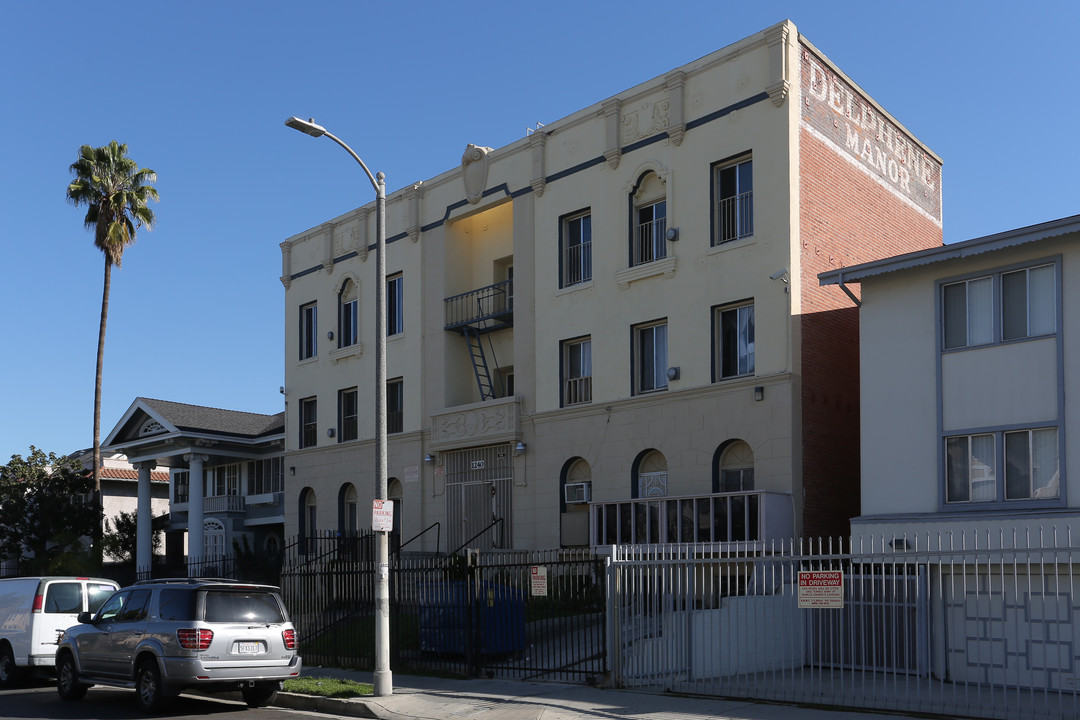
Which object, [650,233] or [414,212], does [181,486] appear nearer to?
[414,212]

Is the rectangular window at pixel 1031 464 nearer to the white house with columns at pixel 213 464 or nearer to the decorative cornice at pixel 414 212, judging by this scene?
the decorative cornice at pixel 414 212

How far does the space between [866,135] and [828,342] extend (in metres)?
5.76

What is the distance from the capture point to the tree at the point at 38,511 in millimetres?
42625

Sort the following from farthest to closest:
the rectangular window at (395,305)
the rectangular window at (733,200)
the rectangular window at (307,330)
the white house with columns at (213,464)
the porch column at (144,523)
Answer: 1. the porch column at (144,523)
2. the white house with columns at (213,464)
3. the rectangular window at (307,330)
4. the rectangular window at (395,305)
5. the rectangular window at (733,200)

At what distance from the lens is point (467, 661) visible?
18.4m

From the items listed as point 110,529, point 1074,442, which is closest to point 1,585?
point 1074,442

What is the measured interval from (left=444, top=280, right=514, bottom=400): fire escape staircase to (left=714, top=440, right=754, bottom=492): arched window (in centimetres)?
796

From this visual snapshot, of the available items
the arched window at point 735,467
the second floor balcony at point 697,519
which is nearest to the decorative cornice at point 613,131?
the arched window at point 735,467

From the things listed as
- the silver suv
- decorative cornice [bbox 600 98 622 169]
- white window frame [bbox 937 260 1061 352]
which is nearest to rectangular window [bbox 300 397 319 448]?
Answer: decorative cornice [bbox 600 98 622 169]

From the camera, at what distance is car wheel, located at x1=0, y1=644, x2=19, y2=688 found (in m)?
18.9

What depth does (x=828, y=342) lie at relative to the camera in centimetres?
2348

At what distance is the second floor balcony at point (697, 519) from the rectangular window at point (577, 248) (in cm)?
585

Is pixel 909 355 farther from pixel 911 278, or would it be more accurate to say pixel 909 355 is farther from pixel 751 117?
pixel 751 117

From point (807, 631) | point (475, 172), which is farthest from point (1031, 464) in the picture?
point (475, 172)
